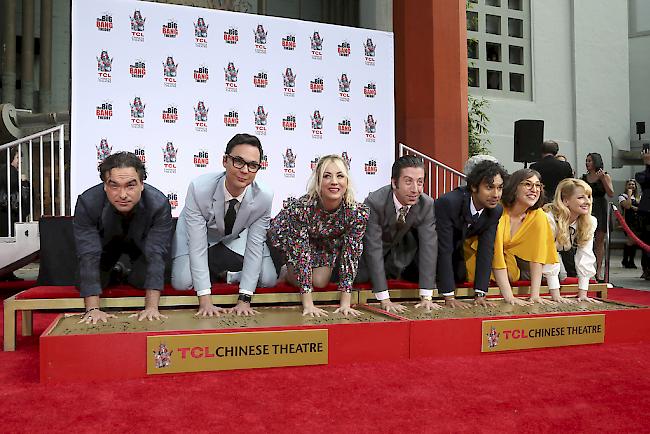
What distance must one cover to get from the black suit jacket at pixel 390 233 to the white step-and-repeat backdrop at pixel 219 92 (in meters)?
2.64

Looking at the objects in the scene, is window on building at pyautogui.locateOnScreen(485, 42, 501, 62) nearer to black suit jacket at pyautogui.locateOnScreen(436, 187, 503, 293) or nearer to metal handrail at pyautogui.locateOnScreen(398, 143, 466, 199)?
metal handrail at pyautogui.locateOnScreen(398, 143, 466, 199)

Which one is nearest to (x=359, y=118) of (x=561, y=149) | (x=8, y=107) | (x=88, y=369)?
(x=88, y=369)

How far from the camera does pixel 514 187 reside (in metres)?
3.05

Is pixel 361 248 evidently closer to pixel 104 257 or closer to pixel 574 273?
pixel 104 257

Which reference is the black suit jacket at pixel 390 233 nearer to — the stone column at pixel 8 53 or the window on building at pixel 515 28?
the stone column at pixel 8 53

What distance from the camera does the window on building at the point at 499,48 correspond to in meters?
9.65

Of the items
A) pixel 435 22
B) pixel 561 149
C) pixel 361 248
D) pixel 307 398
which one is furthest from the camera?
pixel 561 149

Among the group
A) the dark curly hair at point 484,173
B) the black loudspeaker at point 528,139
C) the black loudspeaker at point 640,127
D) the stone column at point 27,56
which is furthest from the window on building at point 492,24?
the dark curly hair at point 484,173

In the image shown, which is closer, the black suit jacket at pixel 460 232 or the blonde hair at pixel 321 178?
the blonde hair at pixel 321 178

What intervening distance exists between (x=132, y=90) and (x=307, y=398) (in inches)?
152

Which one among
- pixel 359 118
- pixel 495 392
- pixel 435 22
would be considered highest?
pixel 435 22

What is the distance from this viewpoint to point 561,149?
395 inches

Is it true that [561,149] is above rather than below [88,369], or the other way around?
above

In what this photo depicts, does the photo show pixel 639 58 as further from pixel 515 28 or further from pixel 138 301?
pixel 138 301
